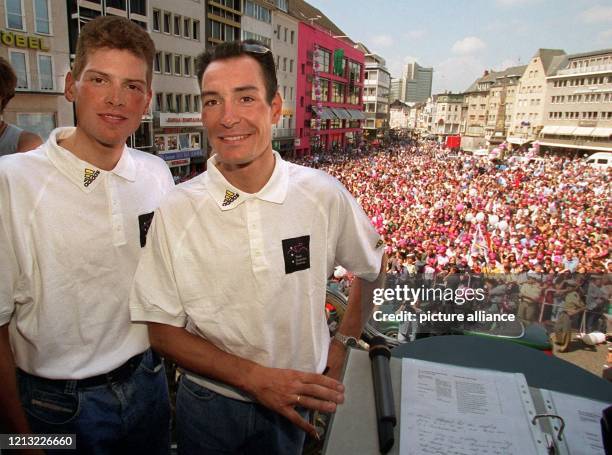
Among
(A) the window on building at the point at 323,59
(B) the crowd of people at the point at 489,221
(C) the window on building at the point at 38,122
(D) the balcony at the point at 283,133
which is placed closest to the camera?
(B) the crowd of people at the point at 489,221

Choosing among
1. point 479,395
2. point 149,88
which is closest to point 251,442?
point 479,395

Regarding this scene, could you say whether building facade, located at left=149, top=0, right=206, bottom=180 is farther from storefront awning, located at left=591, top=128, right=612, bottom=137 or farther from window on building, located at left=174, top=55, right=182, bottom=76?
storefront awning, located at left=591, top=128, right=612, bottom=137

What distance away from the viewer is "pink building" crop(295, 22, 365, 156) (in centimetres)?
4966

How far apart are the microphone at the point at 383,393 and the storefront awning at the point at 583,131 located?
7989cm

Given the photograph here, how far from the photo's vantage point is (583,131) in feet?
222

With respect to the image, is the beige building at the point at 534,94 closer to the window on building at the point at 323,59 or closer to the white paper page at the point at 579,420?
the window on building at the point at 323,59

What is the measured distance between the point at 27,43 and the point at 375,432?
25392 mm

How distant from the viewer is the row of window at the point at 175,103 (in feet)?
96.2

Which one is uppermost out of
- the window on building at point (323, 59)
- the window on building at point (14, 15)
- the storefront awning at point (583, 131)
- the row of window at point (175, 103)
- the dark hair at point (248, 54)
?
the window on building at point (323, 59)

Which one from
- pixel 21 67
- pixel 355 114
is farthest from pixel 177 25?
pixel 355 114

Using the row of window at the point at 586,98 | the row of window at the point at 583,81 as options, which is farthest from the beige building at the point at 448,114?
the row of window at the point at 583,81

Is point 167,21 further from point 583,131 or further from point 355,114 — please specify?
point 583,131

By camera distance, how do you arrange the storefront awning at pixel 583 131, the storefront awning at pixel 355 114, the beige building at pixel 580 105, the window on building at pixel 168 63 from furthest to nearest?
the storefront awning at pixel 583 131, the beige building at pixel 580 105, the storefront awning at pixel 355 114, the window on building at pixel 168 63

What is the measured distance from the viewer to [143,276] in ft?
5.57
